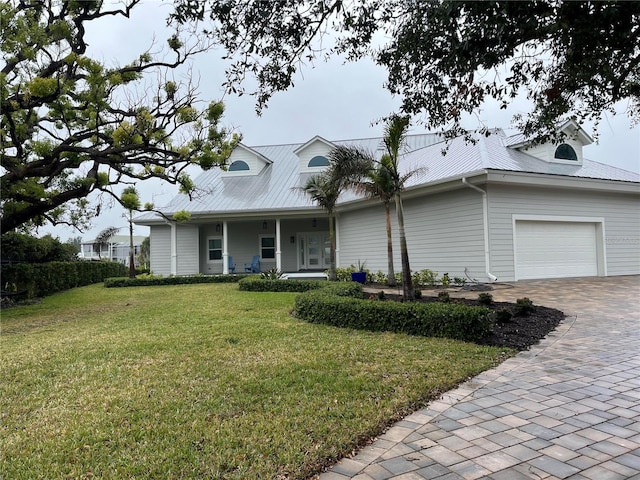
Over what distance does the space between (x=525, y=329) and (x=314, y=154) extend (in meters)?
16.2

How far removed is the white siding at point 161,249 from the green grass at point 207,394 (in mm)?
13713

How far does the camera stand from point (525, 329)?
20.8 feet

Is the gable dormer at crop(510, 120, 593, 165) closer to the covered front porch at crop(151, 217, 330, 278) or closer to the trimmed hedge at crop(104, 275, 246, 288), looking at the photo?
the covered front porch at crop(151, 217, 330, 278)

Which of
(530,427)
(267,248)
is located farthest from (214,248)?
(530,427)

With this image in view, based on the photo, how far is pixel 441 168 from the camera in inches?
553

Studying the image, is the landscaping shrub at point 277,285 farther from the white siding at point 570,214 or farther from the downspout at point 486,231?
the white siding at point 570,214

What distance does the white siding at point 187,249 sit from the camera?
20.6 m

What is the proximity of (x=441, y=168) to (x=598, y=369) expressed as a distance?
1034cm

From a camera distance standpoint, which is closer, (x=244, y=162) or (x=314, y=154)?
(x=314, y=154)

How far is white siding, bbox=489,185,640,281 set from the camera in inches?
480

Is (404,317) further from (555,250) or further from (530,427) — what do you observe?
(555,250)

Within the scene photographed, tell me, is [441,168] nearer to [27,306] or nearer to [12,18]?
[12,18]

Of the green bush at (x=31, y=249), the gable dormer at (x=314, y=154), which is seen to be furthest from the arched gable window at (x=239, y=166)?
the green bush at (x=31, y=249)

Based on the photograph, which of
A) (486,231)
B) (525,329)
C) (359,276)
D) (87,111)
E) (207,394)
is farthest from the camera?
(359,276)
